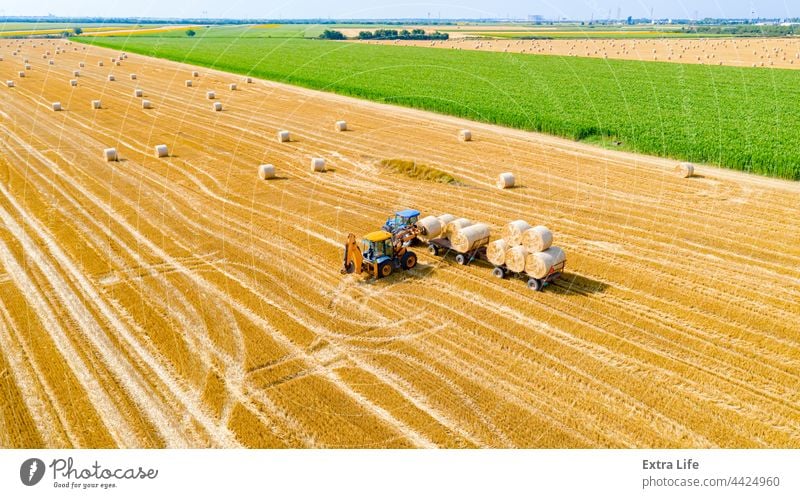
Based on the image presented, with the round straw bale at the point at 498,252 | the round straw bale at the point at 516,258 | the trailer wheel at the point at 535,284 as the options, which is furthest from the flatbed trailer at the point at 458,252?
the trailer wheel at the point at 535,284

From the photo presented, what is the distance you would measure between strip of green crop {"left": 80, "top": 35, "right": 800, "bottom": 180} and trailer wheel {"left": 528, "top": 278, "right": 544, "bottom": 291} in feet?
69.9

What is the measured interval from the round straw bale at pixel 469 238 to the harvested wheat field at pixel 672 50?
83.2 m

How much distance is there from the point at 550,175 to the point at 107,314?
80.1 feet

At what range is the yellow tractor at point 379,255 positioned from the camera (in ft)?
68.8

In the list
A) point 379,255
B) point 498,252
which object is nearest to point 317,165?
point 379,255

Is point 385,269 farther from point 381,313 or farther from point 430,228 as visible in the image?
A: point 430,228

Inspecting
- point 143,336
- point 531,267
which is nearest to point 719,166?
point 531,267

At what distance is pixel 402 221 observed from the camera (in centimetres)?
2305

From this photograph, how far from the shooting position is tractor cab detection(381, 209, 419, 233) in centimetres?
2244

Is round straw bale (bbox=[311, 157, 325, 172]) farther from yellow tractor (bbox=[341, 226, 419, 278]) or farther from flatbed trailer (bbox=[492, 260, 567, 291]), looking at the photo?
flatbed trailer (bbox=[492, 260, 567, 291])

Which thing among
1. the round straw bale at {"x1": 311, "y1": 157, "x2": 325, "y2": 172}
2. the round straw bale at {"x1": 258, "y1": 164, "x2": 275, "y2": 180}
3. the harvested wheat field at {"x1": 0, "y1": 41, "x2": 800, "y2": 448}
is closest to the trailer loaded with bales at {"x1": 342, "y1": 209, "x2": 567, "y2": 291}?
the harvested wheat field at {"x1": 0, "y1": 41, "x2": 800, "y2": 448}

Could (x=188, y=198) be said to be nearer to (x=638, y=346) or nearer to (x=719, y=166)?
(x=638, y=346)

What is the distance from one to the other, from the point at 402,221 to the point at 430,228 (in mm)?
1202

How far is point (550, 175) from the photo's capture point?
3375 centimetres
